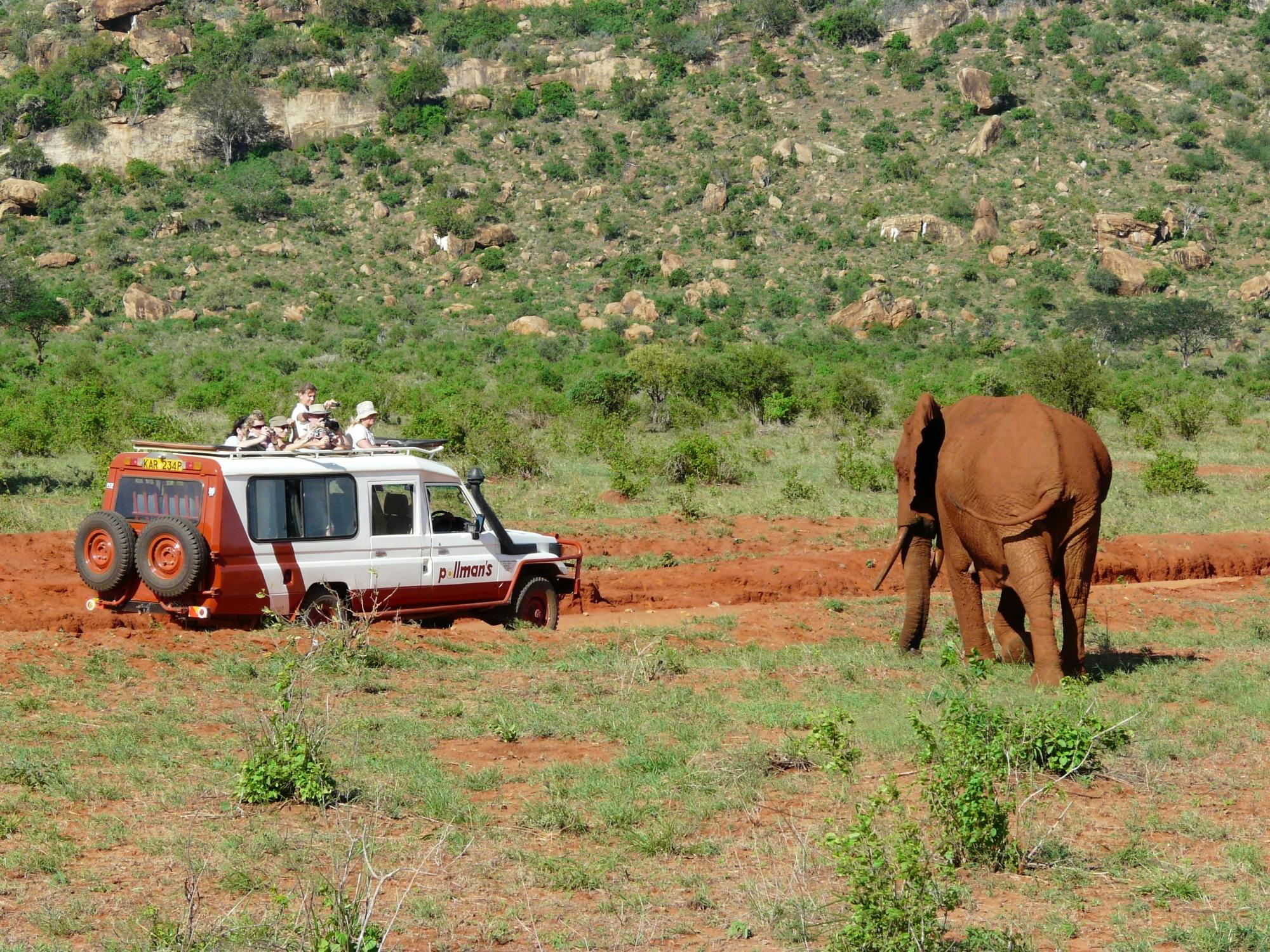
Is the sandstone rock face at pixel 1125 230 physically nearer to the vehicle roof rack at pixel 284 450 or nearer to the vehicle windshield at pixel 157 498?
the vehicle roof rack at pixel 284 450

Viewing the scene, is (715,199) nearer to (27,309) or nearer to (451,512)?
(27,309)

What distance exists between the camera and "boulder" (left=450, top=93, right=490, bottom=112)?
78.3 m

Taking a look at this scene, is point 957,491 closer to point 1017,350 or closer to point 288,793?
point 288,793

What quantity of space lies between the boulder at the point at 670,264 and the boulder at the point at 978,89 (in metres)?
20.6

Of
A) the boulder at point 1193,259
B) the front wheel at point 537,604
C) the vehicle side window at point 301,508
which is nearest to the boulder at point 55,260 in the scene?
the boulder at point 1193,259

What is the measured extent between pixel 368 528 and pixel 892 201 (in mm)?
58228

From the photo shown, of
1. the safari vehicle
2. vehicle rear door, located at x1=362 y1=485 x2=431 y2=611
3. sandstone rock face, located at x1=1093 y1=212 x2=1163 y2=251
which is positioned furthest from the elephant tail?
sandstone rock face, located at x1=1093 y1=212 x2=1163 y2=251

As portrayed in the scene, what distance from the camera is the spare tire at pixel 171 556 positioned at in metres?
11.0

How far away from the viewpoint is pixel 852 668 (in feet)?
36.9

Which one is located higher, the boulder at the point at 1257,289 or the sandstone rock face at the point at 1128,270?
the sandstone rock face at the point at 1128,270

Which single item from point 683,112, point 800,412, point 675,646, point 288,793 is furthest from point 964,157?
point 288,793

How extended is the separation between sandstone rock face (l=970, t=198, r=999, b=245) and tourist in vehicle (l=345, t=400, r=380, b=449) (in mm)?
54548

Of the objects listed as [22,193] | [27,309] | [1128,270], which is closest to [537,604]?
[27,309]

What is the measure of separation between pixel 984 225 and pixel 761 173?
40.3 feet
